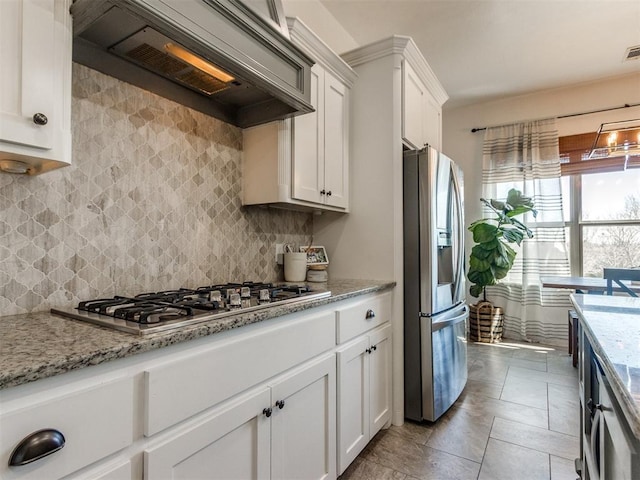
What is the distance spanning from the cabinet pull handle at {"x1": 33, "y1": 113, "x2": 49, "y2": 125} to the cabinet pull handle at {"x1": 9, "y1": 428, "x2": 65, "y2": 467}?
77 cm

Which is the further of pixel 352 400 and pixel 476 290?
pixel 476 290

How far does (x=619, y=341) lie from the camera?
90cm

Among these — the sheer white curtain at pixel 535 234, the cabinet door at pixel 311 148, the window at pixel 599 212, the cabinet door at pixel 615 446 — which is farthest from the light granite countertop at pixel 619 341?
the window at pixel 599 212

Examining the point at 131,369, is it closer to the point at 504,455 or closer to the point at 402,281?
the point at 402,281

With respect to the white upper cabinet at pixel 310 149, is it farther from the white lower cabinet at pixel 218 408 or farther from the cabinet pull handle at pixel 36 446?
the cabinet pull handle at pixel 36 446

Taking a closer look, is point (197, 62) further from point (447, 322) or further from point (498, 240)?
point (498, 240)

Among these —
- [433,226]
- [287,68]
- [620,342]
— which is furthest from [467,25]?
[620,342]

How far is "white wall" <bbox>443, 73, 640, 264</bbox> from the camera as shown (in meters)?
3.82

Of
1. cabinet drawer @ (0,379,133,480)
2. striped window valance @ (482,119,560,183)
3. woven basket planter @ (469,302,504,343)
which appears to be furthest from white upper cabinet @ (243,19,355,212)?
striped window valance @ (482,119,560,183)

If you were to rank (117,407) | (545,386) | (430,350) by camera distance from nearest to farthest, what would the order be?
(117,407), (430,350), (545,386)

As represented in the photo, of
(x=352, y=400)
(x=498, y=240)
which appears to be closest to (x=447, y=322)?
(x=352, y=400)

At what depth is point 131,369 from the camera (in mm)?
824

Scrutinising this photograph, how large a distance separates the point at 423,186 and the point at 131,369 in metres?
1.92

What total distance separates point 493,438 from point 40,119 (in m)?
2.57
